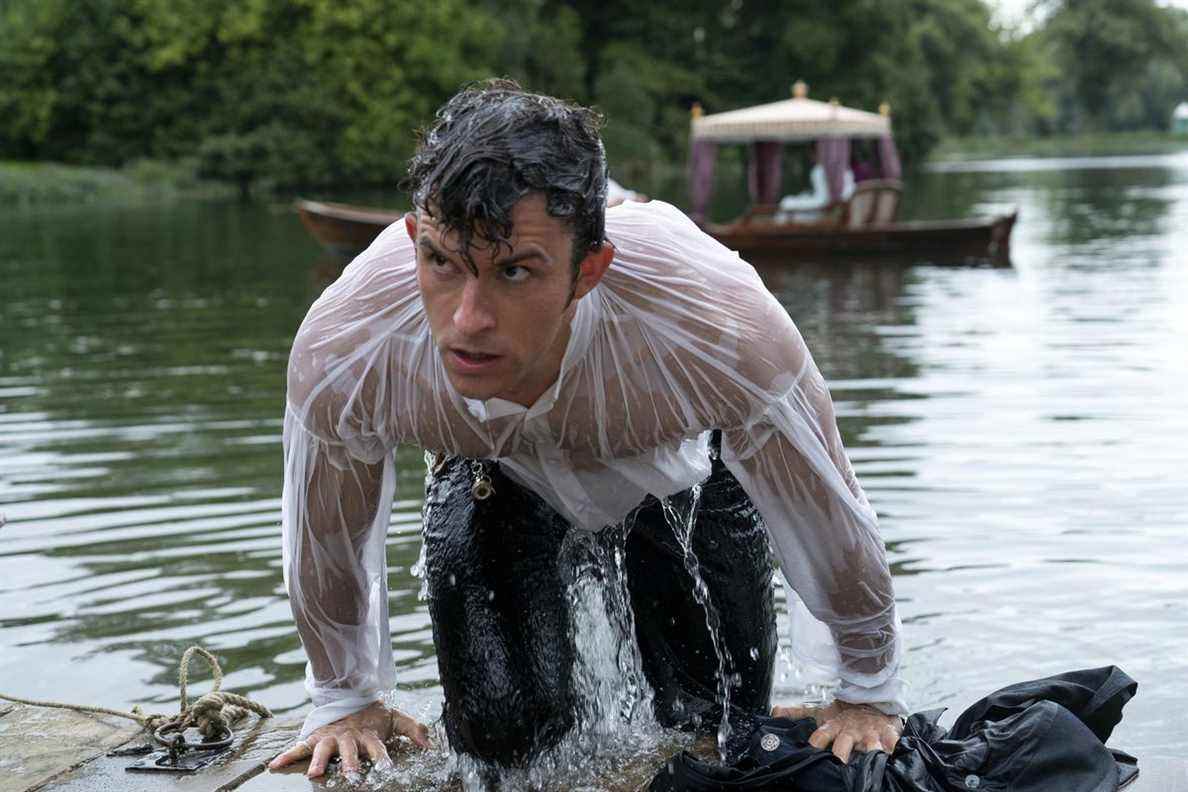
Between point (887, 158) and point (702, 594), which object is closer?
point (702, 594)

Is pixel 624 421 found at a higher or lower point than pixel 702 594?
higher

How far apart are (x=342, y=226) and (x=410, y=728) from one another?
1745 centimetres

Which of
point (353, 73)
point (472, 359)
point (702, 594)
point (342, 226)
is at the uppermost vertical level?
point (353, 73)

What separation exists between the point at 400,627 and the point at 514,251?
10.6 ft

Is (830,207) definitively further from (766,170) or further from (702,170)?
(766,170)

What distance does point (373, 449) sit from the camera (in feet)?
11.3

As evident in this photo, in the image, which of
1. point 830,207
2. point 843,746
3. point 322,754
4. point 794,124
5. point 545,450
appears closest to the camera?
point 545,450

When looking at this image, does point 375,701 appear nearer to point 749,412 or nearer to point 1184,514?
point 749,412

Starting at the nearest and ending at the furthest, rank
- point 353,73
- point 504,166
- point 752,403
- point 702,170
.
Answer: point 504,166, point 752,403, point 702,170, point 353,73

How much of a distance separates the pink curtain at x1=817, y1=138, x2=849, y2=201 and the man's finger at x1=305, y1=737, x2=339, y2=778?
20065mm

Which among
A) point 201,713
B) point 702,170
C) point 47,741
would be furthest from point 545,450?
point 702,170

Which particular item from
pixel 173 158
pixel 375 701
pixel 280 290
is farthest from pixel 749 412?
pixel 173 158

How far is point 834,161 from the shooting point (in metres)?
23.2

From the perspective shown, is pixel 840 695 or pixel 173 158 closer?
pixel 840 695
